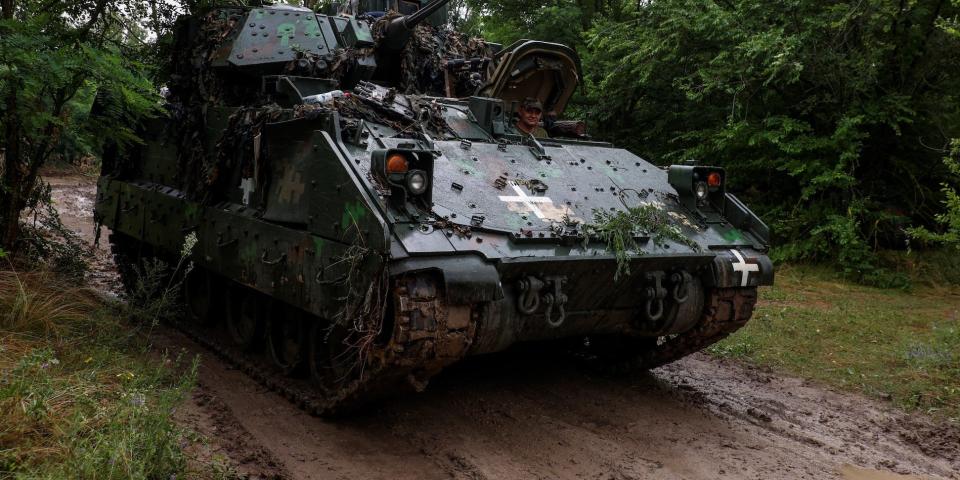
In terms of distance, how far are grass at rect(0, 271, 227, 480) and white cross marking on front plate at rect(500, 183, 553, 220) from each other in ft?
7.37

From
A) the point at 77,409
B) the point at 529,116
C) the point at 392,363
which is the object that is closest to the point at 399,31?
the point at 529,116

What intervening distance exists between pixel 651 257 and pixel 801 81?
7.96m

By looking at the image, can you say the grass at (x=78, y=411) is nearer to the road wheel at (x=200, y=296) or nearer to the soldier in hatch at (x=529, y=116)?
the road wheel at (x=200, y=296)

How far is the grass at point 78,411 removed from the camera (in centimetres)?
379

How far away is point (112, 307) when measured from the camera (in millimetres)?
8109

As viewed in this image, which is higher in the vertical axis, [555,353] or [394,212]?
[394,212]

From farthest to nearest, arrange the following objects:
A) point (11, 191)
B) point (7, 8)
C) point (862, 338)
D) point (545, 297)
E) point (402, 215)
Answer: point (862, 338) → point (11, 191) → point (7, 8) → point (545, 297) → point (402, 215)

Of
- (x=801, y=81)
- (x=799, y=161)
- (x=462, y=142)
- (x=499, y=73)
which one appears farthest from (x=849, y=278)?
(x=462, y=142)

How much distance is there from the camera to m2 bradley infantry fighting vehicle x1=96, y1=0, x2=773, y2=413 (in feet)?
16.8

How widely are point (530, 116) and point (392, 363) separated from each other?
2900 mm

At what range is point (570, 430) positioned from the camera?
584cm

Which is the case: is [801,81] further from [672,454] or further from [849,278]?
[672,454]

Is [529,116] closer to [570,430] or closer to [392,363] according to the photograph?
[570,430]

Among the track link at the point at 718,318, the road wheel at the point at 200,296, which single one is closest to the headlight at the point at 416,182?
the track link at the point at 718,318
